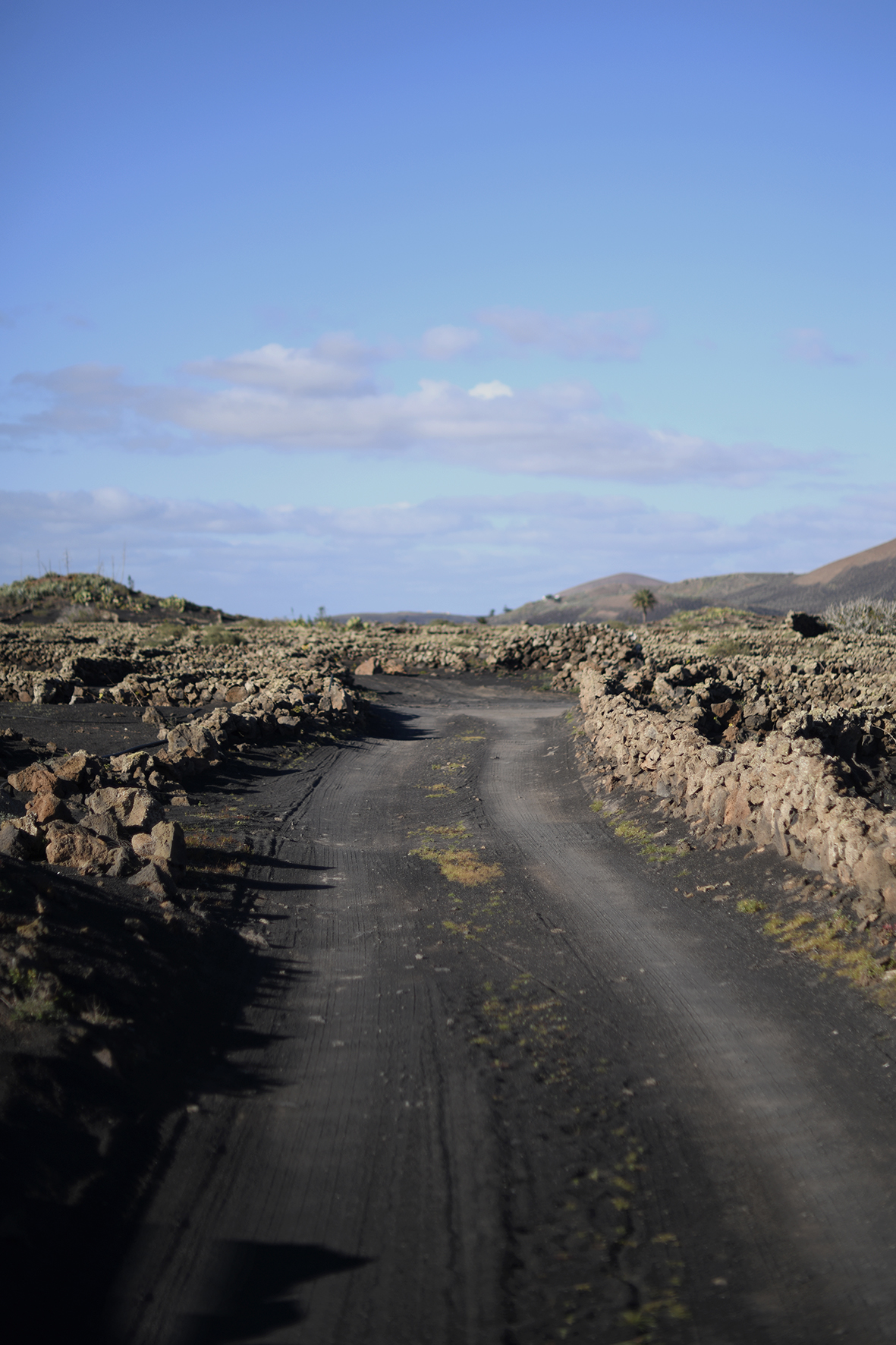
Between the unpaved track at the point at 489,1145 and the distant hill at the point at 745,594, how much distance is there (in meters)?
118

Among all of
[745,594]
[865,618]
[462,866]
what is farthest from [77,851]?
[745,594]

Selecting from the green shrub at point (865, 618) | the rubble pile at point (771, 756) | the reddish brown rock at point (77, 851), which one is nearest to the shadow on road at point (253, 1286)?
the reddish brown rock at point (77, 851)

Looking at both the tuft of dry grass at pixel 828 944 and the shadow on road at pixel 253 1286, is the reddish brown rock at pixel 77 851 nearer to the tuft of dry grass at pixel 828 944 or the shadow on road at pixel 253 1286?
the shadow on road at pixel 253 1286

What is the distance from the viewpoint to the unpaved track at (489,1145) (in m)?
4.26

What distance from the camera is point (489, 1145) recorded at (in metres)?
5.54

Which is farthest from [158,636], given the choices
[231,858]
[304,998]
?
[304,998]

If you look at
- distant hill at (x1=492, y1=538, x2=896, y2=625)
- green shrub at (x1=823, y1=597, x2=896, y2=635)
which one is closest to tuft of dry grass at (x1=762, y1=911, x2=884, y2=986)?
green shrub at (x1=823, y1=597, x2=896, y2=635)

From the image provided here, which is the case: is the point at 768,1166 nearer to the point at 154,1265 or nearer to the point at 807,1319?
the point at 807,1319

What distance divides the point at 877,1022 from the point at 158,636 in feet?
178

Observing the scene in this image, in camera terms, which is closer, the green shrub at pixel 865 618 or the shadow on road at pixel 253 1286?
the shadow on road at pixel 253 1286

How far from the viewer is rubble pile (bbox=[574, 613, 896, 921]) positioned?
363 inches

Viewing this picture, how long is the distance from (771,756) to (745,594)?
154 m

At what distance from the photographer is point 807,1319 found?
13.9 ft

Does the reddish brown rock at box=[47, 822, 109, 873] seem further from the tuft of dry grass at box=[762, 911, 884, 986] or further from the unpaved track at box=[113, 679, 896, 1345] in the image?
the tuft of dry grass at box=[762, 911, 884, 986]
